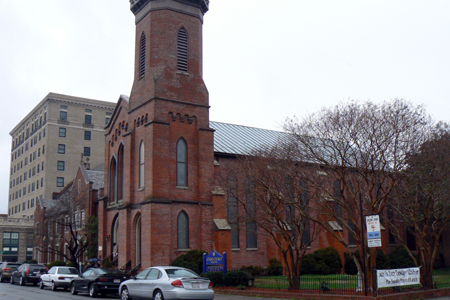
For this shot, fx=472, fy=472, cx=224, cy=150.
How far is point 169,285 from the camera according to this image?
17.1 m

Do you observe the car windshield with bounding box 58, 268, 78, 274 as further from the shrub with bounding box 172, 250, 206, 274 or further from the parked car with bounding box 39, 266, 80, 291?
the shrub with bounding box 172, 250, 206, 274

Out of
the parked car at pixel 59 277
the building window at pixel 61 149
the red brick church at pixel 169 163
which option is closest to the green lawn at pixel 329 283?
the red brick church at pixel 169 163

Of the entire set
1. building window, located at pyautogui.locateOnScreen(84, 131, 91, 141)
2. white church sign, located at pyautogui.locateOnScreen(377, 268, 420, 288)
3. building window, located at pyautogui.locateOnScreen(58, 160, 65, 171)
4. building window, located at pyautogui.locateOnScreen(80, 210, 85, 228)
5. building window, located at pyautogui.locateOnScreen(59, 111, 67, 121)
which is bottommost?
white church sign, located at pyautogui.locateOnScreen(377, 268, 420, 288)

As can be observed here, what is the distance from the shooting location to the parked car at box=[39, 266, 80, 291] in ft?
91.9

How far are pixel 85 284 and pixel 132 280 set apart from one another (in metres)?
5.61

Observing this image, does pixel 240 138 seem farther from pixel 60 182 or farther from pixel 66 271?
pixel 60 182

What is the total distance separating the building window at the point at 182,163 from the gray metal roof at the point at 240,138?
3.25 meters

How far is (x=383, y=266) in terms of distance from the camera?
34500mm

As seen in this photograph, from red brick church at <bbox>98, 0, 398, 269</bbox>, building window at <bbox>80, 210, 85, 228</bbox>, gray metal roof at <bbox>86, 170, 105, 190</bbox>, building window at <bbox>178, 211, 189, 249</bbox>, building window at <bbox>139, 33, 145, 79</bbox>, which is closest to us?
red brick church at <bbox>98, 0, 398, 269</bbox>

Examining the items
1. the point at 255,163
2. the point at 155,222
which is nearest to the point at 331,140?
the point at 255,163

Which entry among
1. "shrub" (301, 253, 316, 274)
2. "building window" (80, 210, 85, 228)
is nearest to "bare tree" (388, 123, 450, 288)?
"shrub" (301, 253, 316, 274)

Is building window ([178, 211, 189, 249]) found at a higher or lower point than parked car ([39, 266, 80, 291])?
higher

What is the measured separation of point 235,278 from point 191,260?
6.20 metres

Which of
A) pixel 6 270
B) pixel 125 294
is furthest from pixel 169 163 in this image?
pixel 6 270
